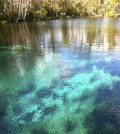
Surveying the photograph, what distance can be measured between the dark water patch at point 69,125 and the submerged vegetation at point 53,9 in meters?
73.1

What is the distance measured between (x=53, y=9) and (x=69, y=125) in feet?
350

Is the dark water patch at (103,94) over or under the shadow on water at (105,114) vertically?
over

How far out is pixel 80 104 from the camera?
16.3 meters

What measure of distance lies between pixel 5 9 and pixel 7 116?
74.2 metres

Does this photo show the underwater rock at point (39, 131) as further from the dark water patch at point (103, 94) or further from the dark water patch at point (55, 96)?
the dark water patch at point (103, 94)

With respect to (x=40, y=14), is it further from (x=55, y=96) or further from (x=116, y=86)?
(x=55, y=96)

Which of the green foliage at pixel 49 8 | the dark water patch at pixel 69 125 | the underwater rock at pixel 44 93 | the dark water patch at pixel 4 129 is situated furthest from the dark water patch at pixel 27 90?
the green foliage at pixel 49 8

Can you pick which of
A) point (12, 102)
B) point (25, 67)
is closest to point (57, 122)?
point (12, 102)

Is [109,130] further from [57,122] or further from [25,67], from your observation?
[25,67]

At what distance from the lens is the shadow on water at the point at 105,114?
1301 centimetres

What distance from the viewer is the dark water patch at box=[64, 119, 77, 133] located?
13.1 metres

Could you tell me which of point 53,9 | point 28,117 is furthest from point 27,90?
point 53,9

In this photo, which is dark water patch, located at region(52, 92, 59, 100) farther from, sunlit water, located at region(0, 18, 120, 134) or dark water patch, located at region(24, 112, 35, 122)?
dark water patch, located at region(24, 112, 35, 122)

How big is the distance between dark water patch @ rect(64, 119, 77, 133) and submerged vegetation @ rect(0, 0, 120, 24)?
73.1 m
